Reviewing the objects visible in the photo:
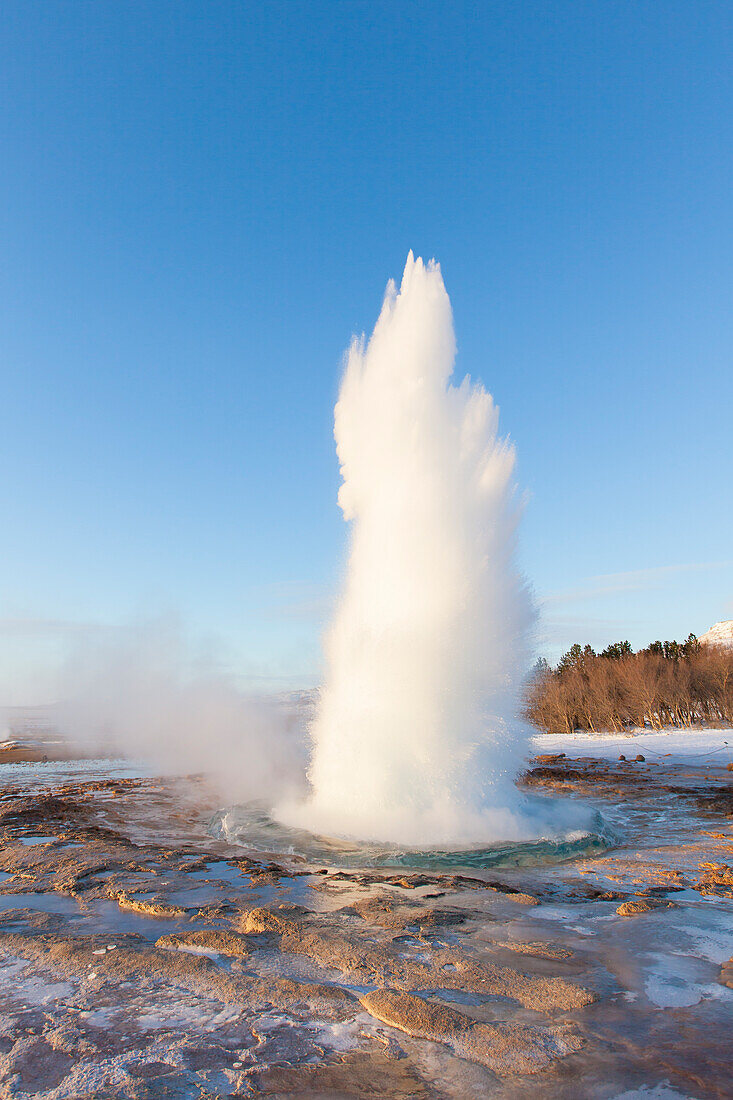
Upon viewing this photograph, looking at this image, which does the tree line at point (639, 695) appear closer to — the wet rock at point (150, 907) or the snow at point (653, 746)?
the snow at point (653, 746)

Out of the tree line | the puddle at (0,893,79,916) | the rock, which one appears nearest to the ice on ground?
the rock

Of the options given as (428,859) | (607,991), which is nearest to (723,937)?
(607,991)

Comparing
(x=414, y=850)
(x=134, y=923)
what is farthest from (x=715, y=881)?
(x=134, y=923)

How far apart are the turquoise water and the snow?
925 inches

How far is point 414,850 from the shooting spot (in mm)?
11969

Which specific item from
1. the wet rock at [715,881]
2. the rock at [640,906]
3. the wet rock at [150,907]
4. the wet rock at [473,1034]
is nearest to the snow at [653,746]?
the wet rock at [715,881]

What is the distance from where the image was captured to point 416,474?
15898mm

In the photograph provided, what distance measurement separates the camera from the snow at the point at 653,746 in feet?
117

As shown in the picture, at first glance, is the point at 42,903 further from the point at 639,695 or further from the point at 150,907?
the point at 639,695

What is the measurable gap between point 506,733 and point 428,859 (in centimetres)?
406

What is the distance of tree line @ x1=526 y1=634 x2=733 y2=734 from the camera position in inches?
2359

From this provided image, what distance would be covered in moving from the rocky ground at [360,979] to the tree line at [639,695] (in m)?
51.6

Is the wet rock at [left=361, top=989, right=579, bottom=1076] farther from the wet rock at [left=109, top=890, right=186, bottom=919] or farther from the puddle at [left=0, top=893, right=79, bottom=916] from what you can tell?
the puddle at [left=0, top=893, right=79, bottom=916]

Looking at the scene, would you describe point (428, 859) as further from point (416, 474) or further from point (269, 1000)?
point (416, 474)
